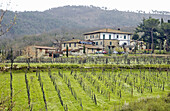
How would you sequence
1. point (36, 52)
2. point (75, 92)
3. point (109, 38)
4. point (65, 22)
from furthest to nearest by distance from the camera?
point (65, 22) < point (109, 38) < point (36, 52) < point (75, 92)

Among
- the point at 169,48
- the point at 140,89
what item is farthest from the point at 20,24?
the point at 140,89

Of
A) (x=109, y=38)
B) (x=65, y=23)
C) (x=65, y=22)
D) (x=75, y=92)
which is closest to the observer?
(x=75, y=92)

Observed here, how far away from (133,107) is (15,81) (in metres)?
8.51

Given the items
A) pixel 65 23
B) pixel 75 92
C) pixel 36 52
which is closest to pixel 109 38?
pixel 36 52

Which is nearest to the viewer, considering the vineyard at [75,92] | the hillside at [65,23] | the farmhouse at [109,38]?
the vineyard at [75,92]

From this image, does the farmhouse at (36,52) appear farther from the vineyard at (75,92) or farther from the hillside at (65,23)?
the hillside at (65,23)

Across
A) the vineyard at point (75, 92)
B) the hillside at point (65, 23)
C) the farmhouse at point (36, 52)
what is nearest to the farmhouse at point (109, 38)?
the farmhouse at point (36, 52)

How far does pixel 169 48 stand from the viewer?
48.8 metres

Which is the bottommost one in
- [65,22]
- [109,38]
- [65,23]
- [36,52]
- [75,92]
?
[75,92]

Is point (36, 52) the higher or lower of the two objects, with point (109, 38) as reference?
lower

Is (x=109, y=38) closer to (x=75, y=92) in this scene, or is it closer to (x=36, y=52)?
(x=36, y=52)

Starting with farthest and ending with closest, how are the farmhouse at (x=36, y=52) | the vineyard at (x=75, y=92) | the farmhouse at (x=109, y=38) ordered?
the farmhouse at (x=109, y=38) < the farmhouse at (x=36, y=52) < the vineyard at (x=75, y=92)

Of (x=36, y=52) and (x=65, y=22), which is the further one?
(x=65, y=22)

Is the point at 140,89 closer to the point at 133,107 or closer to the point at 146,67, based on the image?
the point at 133,107
